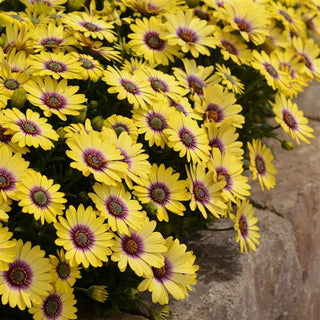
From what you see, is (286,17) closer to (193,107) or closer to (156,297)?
(193,107)

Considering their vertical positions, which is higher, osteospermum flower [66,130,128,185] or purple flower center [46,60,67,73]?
osteospermum flower [66,130,128,185]

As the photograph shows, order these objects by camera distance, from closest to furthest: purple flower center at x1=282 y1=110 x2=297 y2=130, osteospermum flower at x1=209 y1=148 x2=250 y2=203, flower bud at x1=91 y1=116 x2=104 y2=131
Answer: flower bud at x1=91 y1=116 x2=104 y2=131 → osteospermum flower at x1=209 y1=148 x2=250 y2=203 → purple flower center at x1=282 y1=110 x2=297 y2=130

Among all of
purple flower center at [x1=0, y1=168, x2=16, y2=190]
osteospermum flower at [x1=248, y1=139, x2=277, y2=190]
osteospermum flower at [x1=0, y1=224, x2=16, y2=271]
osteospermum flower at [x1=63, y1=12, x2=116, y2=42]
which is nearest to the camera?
osteospermum flower at [x1=0, y1=224, x2=16, y2=271]

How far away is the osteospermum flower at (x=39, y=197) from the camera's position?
1604mm

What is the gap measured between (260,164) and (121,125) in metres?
0.58

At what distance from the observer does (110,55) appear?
2.07m

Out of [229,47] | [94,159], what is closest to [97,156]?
[94,159]

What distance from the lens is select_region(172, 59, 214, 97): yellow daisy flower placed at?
2184 millimetres

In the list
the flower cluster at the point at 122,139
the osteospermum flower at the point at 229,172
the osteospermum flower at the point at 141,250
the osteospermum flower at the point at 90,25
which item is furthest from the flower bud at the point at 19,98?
the osteospermum flower at the point at 229,172

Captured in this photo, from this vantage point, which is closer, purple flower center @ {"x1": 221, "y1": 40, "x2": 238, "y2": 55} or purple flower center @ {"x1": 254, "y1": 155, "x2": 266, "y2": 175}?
purple flower center @ {"x1": 254, "y1": 155, "x2": 266, "y2": 175}

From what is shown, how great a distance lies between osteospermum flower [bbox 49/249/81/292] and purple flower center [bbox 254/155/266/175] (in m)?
0.81

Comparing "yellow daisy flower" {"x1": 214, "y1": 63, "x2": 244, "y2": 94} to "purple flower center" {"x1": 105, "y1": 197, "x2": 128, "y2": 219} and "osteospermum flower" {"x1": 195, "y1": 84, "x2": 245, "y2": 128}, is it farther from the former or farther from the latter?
"purple flower center" {"x1": 105, "y1": 197, "x2": 128, "y2": 219}

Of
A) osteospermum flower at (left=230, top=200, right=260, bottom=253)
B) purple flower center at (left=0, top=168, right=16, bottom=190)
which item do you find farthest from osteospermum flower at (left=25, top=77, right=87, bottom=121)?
osteospermum flower at (left=230, top=200, right=260, bottom=253)

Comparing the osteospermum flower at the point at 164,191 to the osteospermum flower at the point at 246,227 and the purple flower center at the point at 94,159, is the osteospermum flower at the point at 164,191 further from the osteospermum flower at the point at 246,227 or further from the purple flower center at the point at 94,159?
the osteospermum flower at the point at 246,227
